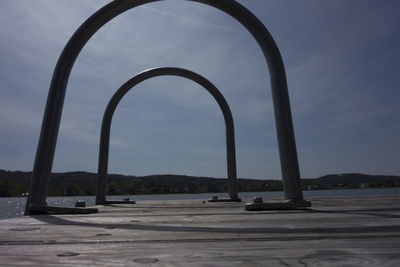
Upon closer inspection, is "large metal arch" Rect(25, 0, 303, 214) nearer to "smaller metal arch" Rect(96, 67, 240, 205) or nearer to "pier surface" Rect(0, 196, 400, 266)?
"pier surface" Rect(0, 196, 400, 266)

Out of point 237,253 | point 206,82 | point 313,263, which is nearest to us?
point 313,263

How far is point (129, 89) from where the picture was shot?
7.82 m

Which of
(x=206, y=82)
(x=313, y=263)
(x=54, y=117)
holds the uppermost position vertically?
(x=206, y=82)

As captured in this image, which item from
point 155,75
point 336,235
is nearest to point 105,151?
point 155,75

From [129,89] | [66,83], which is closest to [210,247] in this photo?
[66,83]

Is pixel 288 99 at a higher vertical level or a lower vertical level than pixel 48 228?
higher

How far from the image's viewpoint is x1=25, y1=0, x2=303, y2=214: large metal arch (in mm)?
4006

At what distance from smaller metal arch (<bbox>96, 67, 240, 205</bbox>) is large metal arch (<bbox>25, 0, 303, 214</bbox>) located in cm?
295

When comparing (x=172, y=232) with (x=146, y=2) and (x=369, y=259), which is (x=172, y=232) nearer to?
(x=369, y=259)

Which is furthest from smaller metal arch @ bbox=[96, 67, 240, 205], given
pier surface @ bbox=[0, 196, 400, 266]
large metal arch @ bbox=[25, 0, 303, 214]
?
pier surface @ bbox=[0, 196, 400, 266]

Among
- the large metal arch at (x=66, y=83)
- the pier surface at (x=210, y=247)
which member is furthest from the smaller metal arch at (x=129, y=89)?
the pier surface at (x=210, y=247)

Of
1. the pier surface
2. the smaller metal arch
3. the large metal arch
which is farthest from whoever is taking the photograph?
the smaller metal arch

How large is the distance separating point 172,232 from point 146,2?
4103 millimetres

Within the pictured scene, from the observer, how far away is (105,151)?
24.7ft
